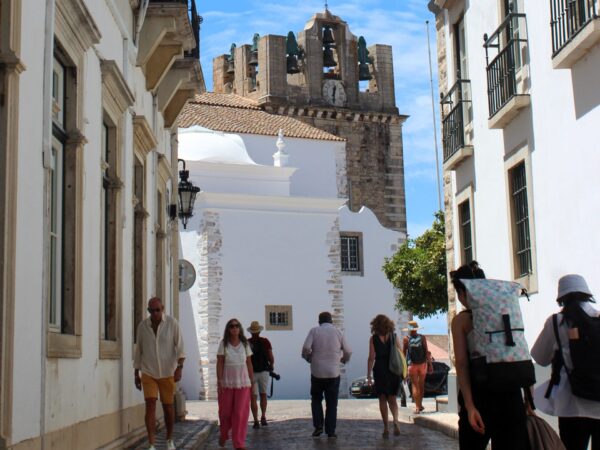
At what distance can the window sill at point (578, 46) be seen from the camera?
9.11 m

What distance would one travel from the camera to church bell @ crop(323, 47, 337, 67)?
185 feet

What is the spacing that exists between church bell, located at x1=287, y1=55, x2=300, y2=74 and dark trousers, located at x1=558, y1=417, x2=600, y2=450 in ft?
165

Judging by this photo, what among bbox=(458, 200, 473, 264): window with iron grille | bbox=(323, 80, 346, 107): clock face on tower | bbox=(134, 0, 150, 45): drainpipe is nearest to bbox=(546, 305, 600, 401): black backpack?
bbox=(134, 0, 150, 45): drainpipe

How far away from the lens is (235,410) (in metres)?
11.4

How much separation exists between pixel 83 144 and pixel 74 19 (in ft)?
3.29

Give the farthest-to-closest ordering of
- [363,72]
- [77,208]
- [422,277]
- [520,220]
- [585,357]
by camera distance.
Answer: [363,72], [422,277], [520,220], [77,208], [585,357]

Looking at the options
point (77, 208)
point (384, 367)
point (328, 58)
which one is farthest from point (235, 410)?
point (328, 58)

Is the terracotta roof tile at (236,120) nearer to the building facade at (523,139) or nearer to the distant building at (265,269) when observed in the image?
the distant building at (265,269)

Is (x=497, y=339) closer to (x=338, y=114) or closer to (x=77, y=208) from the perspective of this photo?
(x=77, y=208)

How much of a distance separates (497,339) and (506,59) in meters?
7.04

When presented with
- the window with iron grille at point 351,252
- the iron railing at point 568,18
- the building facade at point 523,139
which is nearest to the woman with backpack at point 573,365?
the building facade at point 523,139

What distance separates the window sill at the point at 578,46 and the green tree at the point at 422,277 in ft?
72.8

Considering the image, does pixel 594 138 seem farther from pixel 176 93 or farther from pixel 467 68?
pixel 176 93

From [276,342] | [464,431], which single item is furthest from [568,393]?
[276,342]
